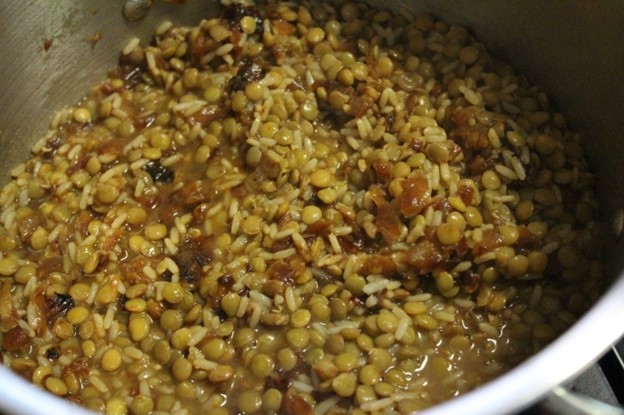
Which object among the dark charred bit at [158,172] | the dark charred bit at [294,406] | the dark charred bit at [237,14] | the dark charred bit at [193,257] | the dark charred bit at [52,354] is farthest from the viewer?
the dark charred bit at [237,14]

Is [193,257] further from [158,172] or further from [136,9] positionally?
[136,9]

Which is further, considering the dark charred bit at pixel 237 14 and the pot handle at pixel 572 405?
the dark charred bit at pixel 237 14

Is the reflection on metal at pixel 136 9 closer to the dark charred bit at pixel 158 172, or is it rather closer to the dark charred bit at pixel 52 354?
the dark charred bit at pixel 158 172

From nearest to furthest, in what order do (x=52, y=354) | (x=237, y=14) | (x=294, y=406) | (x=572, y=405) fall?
(x=572, y=405), (x=294, y=406), (x=52, y=354), (x=237, y=14)

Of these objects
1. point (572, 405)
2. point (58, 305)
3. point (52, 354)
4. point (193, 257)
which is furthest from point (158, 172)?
point (572, 405)

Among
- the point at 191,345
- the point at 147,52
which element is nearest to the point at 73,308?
the point at 191,345

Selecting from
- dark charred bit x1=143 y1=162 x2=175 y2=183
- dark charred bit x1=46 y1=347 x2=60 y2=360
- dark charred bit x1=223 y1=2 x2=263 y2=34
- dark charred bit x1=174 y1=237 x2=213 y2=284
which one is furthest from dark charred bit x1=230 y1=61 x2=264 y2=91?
dark charred bit x1=46 y1=347 x2=60 y2=360

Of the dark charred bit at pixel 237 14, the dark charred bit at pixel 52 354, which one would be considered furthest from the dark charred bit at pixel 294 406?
the dark charred bit at pixel 237 14
